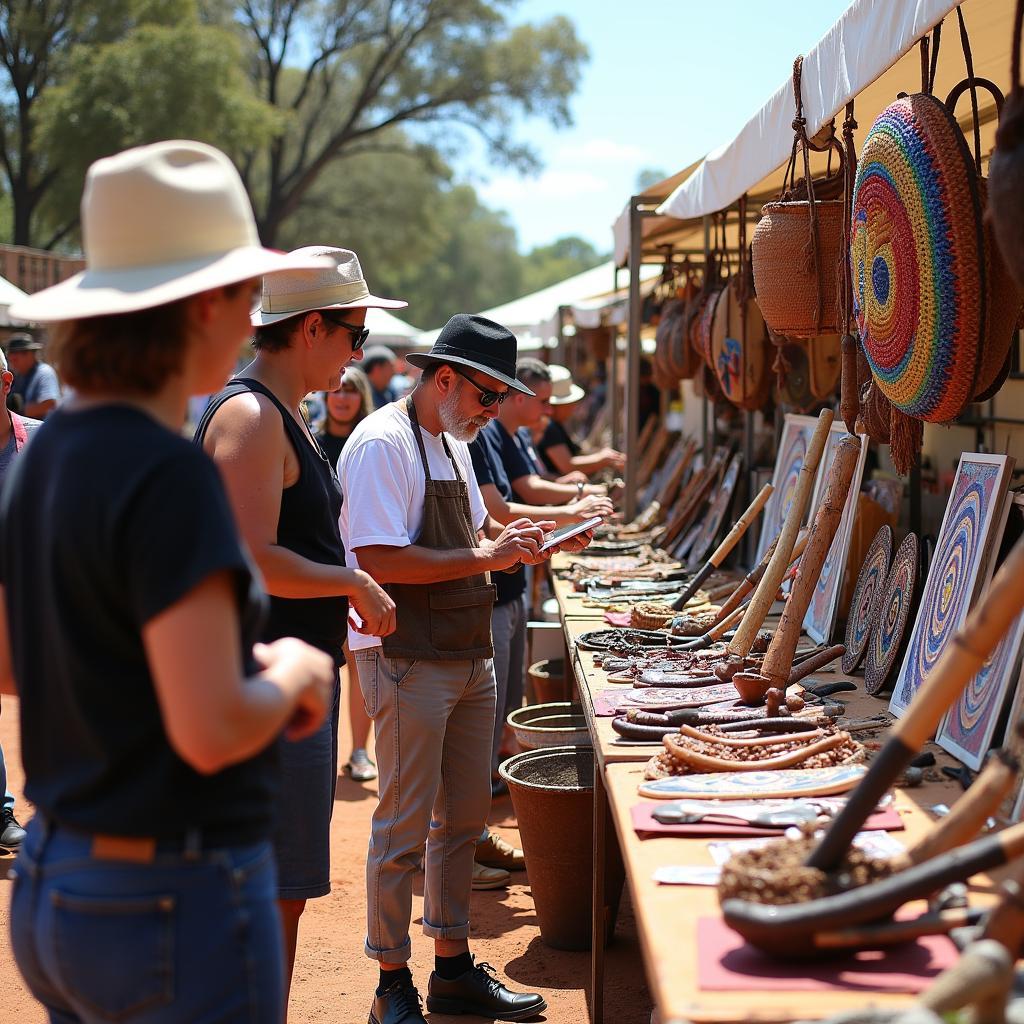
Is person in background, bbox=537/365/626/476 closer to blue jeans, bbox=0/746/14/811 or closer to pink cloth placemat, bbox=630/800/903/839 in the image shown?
blue jeans, bbox=0/746/14/811

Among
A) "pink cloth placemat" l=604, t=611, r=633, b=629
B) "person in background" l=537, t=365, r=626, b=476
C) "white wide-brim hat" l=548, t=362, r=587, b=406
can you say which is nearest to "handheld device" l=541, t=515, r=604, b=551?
"pink cloth placemat" l=604, t=611, r=633, b=629

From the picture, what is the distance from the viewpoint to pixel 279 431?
8.48 feet

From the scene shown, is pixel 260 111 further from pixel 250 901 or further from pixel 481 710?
pixel 250 901

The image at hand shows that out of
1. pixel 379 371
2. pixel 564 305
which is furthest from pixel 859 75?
pixel 564 305

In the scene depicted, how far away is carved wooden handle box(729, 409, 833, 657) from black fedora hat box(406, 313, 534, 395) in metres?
0.86

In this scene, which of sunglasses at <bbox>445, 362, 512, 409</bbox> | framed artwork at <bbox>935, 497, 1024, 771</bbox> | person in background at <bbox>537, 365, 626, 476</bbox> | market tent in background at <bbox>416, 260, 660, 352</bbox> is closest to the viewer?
framed artwork at <bbox>935, 497, 1024, 771</bbox>

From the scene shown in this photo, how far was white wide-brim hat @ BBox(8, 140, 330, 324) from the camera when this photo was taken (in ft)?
5.19

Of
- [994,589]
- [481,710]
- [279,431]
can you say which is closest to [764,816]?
[994,589]

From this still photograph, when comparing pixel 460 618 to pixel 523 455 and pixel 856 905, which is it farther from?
pixel 523 455

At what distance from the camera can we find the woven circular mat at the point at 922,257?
8.03 ft

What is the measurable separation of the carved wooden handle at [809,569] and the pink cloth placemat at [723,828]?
846mm

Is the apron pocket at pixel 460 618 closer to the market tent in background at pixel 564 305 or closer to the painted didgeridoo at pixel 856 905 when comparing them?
the painted didgeridoo at pixel 856 905

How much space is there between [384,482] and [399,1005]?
4.61 ft

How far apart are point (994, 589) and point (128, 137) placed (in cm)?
2457
